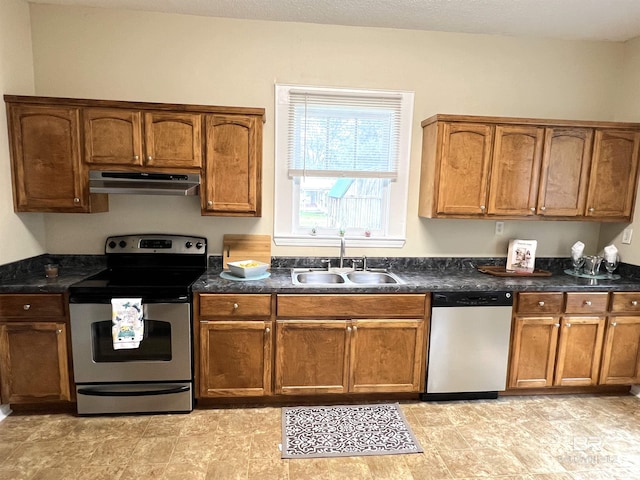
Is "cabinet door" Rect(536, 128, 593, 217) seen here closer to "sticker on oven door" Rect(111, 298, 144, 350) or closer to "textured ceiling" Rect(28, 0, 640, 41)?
"textured ceiling" Rect(28, 0, 640, 41)

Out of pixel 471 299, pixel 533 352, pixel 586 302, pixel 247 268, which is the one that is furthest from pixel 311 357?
pixel 586 302

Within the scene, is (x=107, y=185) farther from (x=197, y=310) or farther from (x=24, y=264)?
(x=197, y=310)

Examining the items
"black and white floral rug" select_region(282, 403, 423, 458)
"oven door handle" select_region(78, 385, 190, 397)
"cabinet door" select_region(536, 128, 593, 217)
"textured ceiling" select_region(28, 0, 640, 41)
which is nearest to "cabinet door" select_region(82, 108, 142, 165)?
"textured ceiling" select_region(28, 0, 640, 41)

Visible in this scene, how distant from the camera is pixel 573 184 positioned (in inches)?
117

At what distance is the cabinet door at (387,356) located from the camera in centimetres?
268

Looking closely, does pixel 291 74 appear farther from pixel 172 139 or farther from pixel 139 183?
pixel 139 183

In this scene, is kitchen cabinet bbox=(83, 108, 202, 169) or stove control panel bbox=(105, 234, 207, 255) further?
stove control panel bbox=(105, 234, 207, 255)

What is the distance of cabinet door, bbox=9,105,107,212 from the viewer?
2568mm

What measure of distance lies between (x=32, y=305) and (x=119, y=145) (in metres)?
1.20

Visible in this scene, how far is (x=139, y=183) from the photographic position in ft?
8.55

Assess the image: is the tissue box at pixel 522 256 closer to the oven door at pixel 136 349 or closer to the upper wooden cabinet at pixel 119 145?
the upper wooden cabinet at pixel 119 145

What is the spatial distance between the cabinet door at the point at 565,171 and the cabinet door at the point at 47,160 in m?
3.45

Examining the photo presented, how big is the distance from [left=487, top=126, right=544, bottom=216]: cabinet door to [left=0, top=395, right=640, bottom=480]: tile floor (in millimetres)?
1533

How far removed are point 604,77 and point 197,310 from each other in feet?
12.6
